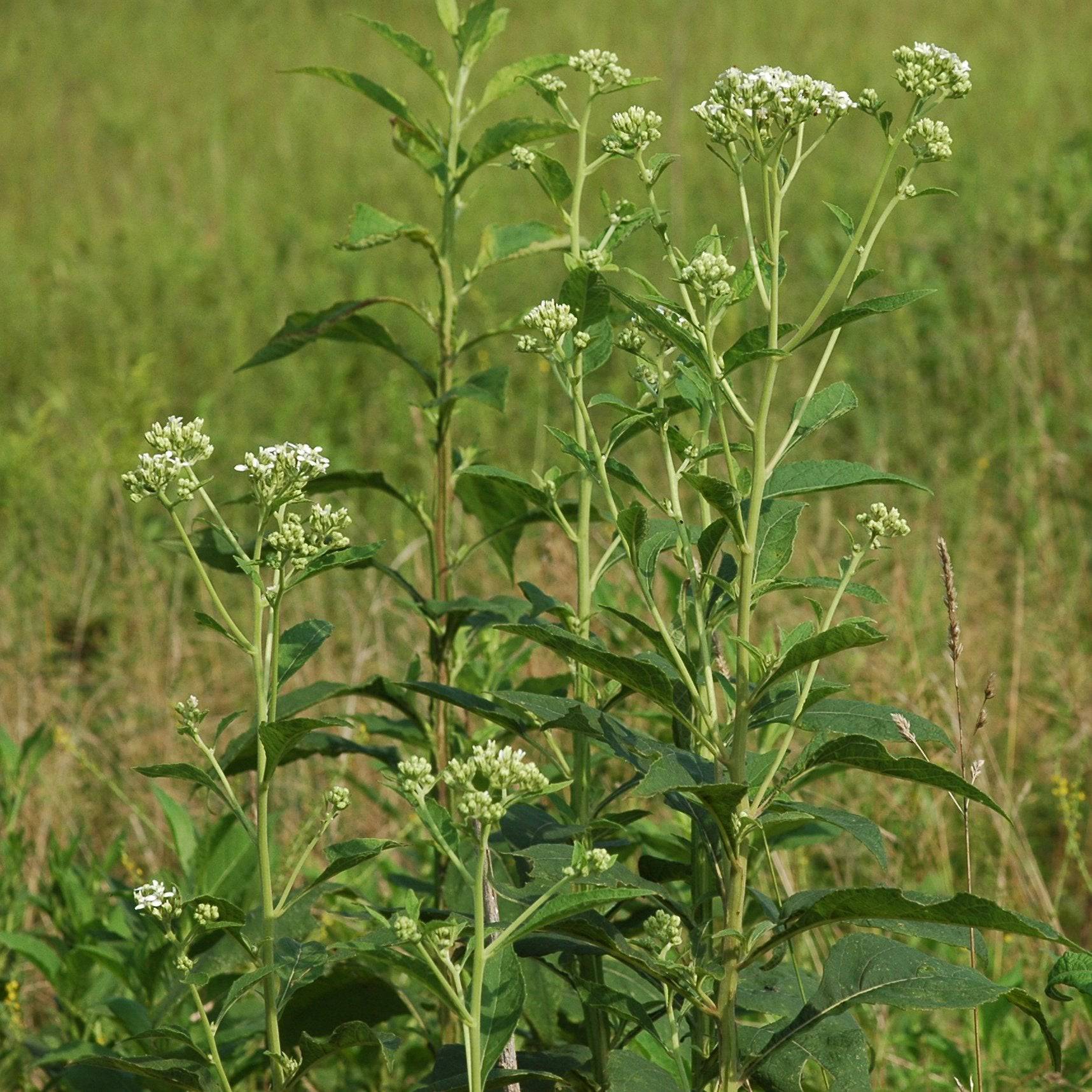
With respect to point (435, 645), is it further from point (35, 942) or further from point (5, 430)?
point (5, 430)

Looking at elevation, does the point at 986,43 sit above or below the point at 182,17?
below

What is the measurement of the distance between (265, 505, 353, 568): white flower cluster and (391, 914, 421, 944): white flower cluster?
1.40 ft

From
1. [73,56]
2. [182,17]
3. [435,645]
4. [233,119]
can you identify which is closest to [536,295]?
[435,645]

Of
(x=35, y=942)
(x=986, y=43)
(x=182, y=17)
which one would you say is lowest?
(x=35, y=942)

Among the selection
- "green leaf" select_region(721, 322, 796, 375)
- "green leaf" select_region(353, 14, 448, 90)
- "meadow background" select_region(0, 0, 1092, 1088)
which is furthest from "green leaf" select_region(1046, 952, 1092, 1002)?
"green leaf" select_region(353, 14, 448, 90)

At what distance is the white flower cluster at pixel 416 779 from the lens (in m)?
1.35

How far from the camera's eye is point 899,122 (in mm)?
8531

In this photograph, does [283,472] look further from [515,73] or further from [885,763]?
[515,73]

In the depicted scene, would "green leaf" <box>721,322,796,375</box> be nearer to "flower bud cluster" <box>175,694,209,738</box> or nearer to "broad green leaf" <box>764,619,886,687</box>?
"broad green leaf" <box>764,619,886,687</box>

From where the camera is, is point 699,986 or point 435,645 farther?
→ point 435,645

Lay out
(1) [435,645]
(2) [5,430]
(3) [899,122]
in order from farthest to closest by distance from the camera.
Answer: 1. (3) [899,122]
2. (2) [5,430]
3. (1) [435,645]

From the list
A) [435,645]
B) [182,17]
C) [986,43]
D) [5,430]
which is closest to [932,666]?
[435,645]

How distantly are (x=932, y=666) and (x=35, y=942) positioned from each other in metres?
2.40

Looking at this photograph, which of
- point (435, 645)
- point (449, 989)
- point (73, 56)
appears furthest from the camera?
point (73, 56)
